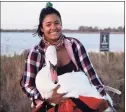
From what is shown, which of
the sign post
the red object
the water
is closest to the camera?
the red object

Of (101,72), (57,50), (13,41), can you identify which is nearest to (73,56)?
(57,50)

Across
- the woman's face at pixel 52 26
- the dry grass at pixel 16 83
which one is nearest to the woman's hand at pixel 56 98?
the woman's face at pixel 52 26

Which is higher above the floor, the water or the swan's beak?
the water

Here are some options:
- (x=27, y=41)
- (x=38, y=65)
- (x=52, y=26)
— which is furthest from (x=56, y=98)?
(x=27, y=41)

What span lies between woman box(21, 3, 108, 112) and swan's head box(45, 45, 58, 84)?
30 millimetres

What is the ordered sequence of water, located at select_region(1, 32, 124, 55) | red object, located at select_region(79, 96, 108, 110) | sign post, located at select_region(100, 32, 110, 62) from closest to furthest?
red object, located at select_region(79, 96, 108, 110)
water, located at select_region(1, 32, 124, 55)
sign post, located at select_region(100, 32, 110, 62)

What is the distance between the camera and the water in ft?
7.13

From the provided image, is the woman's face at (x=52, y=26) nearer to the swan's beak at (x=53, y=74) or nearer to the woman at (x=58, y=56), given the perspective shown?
the woman at (x=58, y=56)

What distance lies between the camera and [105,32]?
241 cm

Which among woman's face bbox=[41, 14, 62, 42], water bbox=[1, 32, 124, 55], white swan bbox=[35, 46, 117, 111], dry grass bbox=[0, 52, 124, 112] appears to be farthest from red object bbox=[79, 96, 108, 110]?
dry grass bbox=[0, 52, 124, 112]

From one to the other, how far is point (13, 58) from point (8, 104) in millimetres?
364

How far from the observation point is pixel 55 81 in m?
1.65

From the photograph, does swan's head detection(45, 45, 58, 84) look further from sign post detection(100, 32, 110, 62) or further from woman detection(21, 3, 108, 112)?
sign post detection(100, 32, 110, 62)

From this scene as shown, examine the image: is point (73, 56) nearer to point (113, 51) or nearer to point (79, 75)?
point (79, 75)
